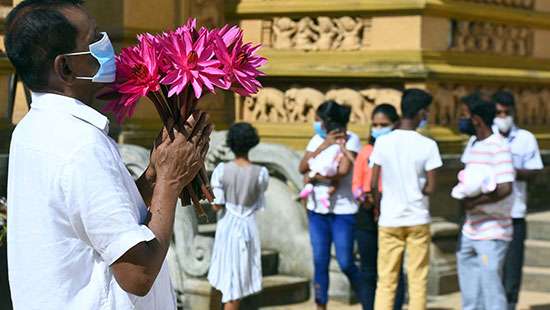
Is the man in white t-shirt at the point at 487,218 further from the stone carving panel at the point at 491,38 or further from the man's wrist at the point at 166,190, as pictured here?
the man's wrist at the point at 166,190

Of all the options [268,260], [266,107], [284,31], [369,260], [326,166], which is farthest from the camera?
[266,107]

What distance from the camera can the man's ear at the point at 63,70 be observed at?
3.22 metres

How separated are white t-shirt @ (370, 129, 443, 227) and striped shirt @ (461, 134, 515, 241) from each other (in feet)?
1.09

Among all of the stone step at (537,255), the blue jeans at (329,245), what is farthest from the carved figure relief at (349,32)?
the blue jeans at (329,245)

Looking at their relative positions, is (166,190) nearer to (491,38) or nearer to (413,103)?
(413,103)

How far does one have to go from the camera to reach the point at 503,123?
9719mm

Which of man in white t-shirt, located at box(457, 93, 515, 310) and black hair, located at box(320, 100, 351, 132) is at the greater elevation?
black hair, located at box(320, 100, 351, 132)

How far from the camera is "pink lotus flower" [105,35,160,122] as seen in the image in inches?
139

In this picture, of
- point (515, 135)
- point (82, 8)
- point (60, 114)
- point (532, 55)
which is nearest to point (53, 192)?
point (60, 114)

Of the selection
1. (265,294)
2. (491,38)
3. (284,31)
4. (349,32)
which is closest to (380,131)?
(265,294)

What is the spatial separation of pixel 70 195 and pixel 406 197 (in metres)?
5.46

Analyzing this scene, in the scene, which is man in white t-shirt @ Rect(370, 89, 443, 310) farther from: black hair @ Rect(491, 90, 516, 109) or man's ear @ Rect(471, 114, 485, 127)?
black hair @ Rect(491, 90, 516, 109)

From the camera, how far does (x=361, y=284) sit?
912 cm

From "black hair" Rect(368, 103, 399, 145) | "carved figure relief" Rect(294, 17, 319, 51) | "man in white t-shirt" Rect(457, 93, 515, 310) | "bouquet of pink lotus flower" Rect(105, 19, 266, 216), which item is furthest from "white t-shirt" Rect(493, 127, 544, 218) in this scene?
"bouquet of pink lotus flower" Rect(105, 19, 266, 216)
